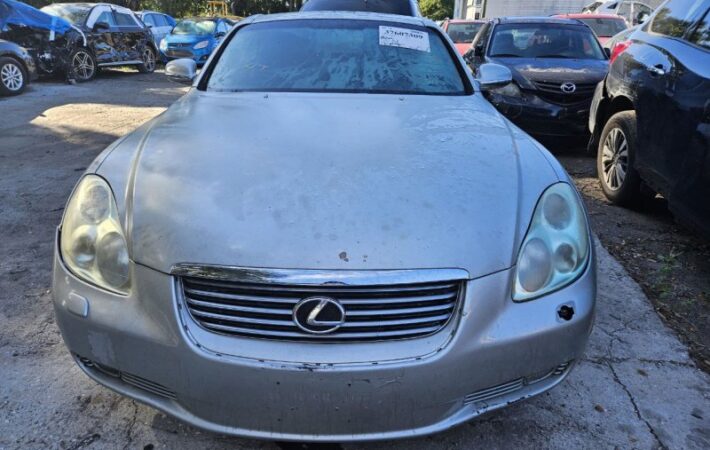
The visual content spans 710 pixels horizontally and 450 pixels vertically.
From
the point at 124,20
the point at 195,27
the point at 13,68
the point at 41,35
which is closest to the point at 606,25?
the point at 195,27

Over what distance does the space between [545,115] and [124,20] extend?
1102cm

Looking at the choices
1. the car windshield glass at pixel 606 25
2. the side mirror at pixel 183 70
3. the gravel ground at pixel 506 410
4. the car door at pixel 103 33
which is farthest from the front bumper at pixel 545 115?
the car door at pixel 103 33

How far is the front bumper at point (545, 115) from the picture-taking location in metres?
5.70

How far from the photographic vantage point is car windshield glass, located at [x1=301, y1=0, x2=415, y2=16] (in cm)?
816

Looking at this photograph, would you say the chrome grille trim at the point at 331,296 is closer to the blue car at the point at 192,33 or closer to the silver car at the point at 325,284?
the silver car at the point at 325,284

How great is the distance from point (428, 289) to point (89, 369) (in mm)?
1133

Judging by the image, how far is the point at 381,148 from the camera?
210cm

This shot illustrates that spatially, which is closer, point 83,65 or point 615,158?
point 615,158

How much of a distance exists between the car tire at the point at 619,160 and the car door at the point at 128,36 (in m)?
11.4

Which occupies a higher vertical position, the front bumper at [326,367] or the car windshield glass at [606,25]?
the car windshield glass at [606,25]

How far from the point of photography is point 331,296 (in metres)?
1.54

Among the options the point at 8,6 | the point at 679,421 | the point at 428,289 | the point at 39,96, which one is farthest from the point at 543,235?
the point at 8,6

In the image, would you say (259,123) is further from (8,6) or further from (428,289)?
(8,6)

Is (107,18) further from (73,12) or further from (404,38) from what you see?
(404,38)
